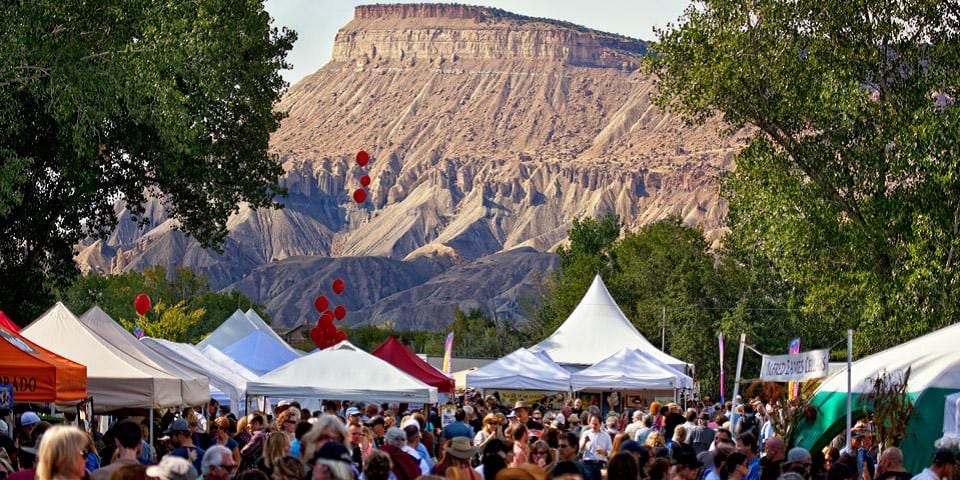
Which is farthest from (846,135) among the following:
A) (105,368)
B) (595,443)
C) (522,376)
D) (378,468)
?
(378,468)

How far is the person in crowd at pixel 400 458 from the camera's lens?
13.0 meters

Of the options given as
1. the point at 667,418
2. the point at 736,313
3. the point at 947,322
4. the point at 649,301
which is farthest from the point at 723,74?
the point at 649,301

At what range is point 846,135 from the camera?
32375 mm

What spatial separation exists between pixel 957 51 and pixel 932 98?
3.53 feet

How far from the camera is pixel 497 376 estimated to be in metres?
34.6

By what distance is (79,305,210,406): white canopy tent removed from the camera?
836 inches

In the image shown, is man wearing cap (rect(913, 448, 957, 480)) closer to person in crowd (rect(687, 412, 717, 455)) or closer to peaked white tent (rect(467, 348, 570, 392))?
person in crowd (rect(687, 412, 717, 455))

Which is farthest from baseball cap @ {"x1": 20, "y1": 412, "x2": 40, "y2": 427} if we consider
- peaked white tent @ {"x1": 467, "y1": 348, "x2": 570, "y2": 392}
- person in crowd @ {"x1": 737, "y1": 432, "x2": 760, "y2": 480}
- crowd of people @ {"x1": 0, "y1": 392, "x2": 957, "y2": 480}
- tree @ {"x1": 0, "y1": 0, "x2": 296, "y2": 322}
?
peaked white tent @ {"x1": 467, "y1": 348, "x2": 570, "y2": 392}

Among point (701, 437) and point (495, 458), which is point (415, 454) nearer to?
point (495, 458)

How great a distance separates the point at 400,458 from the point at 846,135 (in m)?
21.4

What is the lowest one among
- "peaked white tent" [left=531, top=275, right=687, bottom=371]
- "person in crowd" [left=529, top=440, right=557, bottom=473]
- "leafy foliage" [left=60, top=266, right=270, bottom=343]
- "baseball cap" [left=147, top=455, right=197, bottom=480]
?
"person in crowd" [left=529, top=440, right=557, bottom=473]

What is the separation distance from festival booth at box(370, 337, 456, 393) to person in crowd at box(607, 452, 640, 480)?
20707 mm

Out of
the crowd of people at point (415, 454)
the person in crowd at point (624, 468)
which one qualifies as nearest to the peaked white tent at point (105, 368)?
the crowd of people at point (415, 454)

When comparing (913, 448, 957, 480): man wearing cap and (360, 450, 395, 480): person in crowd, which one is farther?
(913, 448, 957, 480): man wearing cap
